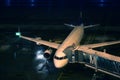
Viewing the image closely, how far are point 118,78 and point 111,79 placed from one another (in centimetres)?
211

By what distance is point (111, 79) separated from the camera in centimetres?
4978

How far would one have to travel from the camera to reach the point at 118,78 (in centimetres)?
4788

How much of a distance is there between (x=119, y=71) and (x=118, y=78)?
1221mm

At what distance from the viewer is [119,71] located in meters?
48.4

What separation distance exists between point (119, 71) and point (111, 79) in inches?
89.8

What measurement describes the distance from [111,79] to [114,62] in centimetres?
288

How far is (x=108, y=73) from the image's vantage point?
1925 inches

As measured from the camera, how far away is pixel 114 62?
4972 centimetres

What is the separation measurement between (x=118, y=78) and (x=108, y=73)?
1897mm

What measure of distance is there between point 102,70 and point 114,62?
2.40 meters

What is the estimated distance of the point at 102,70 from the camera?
4997cm

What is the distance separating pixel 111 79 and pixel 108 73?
5.07 ft

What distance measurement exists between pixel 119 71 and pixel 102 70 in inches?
117
